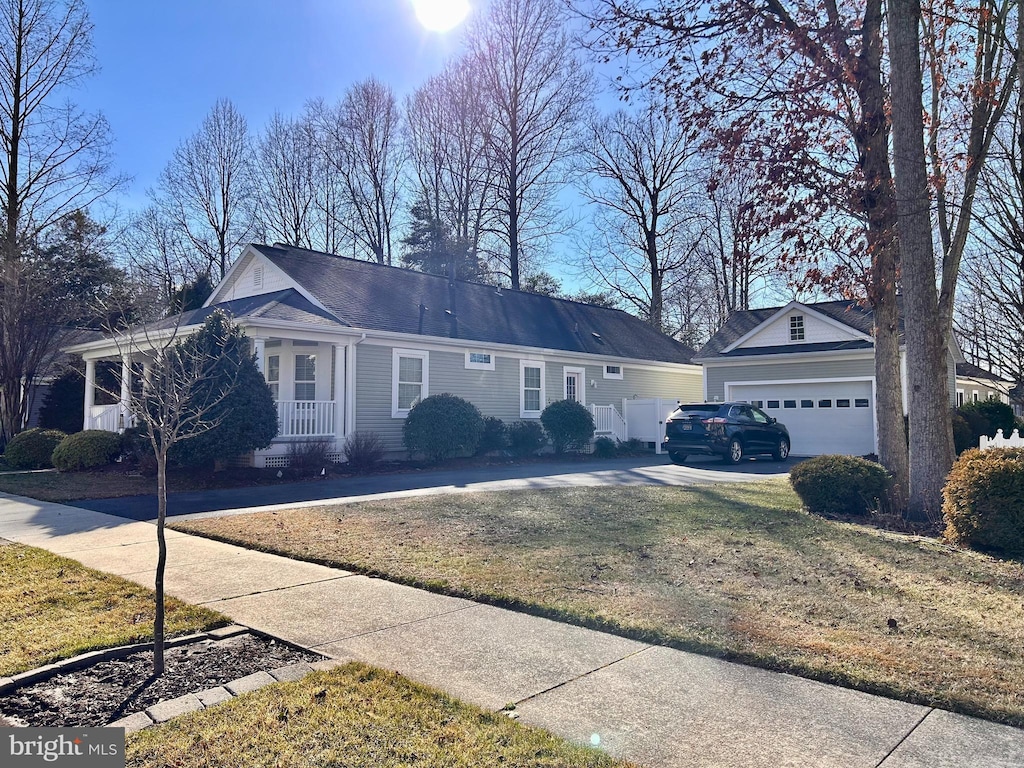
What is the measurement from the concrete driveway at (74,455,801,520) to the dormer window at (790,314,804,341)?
4720 mm

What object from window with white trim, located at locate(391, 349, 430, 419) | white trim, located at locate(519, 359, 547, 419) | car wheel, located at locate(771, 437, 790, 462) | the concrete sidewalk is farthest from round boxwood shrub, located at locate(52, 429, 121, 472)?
car wheel, located at locate(771, 437, 790, 462)

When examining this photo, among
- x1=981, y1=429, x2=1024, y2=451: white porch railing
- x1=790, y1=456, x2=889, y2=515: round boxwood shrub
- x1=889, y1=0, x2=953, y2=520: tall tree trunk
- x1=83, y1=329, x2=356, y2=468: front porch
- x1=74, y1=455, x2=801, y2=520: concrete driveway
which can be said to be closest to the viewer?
x1=889, y1=0, x2=953, y2=520: tall tree trunk

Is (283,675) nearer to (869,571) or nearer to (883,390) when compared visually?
(869,571)

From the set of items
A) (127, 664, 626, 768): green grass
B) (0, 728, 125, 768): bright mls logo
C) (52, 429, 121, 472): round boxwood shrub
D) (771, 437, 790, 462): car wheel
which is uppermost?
(52, 429, 121, 472): round boxwood shrub

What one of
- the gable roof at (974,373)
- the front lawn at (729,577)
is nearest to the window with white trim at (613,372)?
the gable roof at (974,373)

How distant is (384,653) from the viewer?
407cm

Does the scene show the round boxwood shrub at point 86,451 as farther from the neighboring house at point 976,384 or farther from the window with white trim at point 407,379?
the neighboring house at point 976,384

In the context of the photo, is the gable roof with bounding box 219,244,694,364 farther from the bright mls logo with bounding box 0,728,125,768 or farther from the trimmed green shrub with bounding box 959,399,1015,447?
the bright mls logo with bounding box 0,728,125,768

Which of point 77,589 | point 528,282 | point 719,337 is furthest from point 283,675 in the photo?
point 528,282

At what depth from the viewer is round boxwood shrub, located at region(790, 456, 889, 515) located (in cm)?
905

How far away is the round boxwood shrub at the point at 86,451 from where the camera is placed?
15.1 m

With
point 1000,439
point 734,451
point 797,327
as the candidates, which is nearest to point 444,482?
point 734,451

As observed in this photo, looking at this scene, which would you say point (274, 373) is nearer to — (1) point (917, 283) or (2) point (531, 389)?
(2) point (531, 389)

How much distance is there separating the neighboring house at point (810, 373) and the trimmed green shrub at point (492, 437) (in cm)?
858
